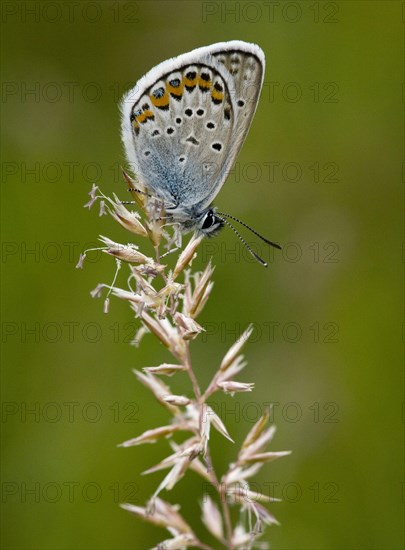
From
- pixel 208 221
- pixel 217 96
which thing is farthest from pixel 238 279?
pixel 217 96

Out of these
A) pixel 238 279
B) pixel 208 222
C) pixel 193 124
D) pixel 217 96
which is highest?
pixel 217 96

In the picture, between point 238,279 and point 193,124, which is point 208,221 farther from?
point 238,279

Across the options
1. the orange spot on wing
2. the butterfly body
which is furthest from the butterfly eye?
the orange spot on wing

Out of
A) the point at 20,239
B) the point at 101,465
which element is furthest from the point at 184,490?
the point at 20,239

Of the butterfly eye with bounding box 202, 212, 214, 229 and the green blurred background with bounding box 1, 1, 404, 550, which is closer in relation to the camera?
the butterfly eye with bounding box 202, 212, 214, 229

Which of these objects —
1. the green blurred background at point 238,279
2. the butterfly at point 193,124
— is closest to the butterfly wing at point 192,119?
the butterfly at point 193,124

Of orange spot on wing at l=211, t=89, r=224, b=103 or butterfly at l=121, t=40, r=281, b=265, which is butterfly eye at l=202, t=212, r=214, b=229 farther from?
orange spot on wing at l=211, t=89, r=224, b=103

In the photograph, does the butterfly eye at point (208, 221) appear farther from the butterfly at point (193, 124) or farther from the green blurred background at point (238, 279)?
the green blurred background at point (238, 279)
